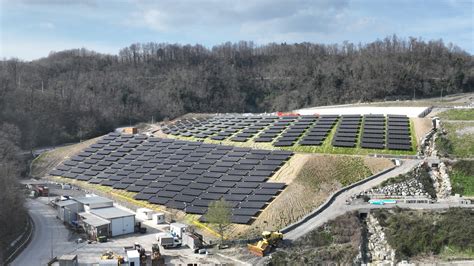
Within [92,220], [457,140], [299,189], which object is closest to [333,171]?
[299,189]

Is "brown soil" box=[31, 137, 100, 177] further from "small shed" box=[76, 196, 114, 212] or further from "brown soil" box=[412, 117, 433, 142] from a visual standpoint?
"brown soil" box=[412, 117, 433, 142]

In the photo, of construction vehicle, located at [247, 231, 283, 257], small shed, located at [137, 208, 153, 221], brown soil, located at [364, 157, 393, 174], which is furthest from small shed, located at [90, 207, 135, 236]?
brown soil, located at [364, 157, 393, 174]

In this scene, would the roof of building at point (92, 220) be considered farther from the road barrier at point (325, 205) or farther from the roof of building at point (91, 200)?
the road barrier at point (325, 205)

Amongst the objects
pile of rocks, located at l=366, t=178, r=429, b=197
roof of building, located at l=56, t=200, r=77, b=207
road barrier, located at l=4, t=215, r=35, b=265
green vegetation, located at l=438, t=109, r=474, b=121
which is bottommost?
road barrier, located at l=4, t=215, r=35, b=265

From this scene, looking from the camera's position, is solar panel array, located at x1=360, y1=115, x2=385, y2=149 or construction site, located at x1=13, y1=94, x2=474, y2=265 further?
solar panel array, located at x1=360, y1=115, x2=385, y2=149

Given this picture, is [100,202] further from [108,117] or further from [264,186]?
[108,117]

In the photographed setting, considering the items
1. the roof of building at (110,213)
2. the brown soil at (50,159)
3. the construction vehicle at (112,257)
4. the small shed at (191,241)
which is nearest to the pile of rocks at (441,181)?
the small shed at (191,241)

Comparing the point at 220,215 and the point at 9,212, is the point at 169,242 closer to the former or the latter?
the point at 220,215
